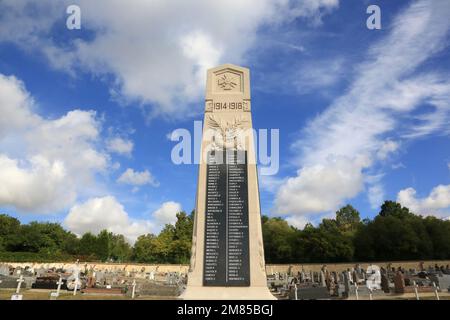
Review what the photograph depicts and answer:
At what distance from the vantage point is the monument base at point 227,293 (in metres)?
12.8

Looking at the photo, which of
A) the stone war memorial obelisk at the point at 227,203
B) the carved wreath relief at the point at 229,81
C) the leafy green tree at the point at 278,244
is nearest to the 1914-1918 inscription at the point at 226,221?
the stone war memorial obelisk at the point at 227,203

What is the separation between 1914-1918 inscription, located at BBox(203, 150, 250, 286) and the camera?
13391 millimetres

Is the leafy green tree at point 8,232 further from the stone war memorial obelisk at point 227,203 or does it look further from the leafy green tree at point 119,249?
the stone war memorial obelisk at point 227,203

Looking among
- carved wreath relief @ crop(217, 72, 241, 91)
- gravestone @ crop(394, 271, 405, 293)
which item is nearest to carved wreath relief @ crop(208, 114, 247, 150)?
carved wreath relief @ crop(217, 72, 241, 91)

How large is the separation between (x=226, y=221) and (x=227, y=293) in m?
2.84

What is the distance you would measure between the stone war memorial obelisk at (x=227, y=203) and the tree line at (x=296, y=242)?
113 feet

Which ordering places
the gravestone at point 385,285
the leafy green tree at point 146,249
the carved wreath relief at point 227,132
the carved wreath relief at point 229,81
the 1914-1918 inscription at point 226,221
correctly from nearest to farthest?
the 1914-1918 inscription at point 226,221 < the carved wreath relief at point 227,132 < the carved wreath relief at point 229,81 < the gravestone at point 385,285 < the leafy green tree at point 146,249

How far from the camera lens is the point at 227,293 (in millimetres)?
12930

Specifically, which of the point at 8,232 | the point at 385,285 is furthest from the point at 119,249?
the point at 385,285

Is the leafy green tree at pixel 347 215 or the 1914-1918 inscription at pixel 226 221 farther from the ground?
the leafy green tree at pixel 347 215

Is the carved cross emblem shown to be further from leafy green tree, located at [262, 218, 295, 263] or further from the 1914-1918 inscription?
leafy green tree, located at [262, 218, 295, 263]

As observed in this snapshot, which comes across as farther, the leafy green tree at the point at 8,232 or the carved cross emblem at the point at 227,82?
the leafy green tree at the point at 8,232
